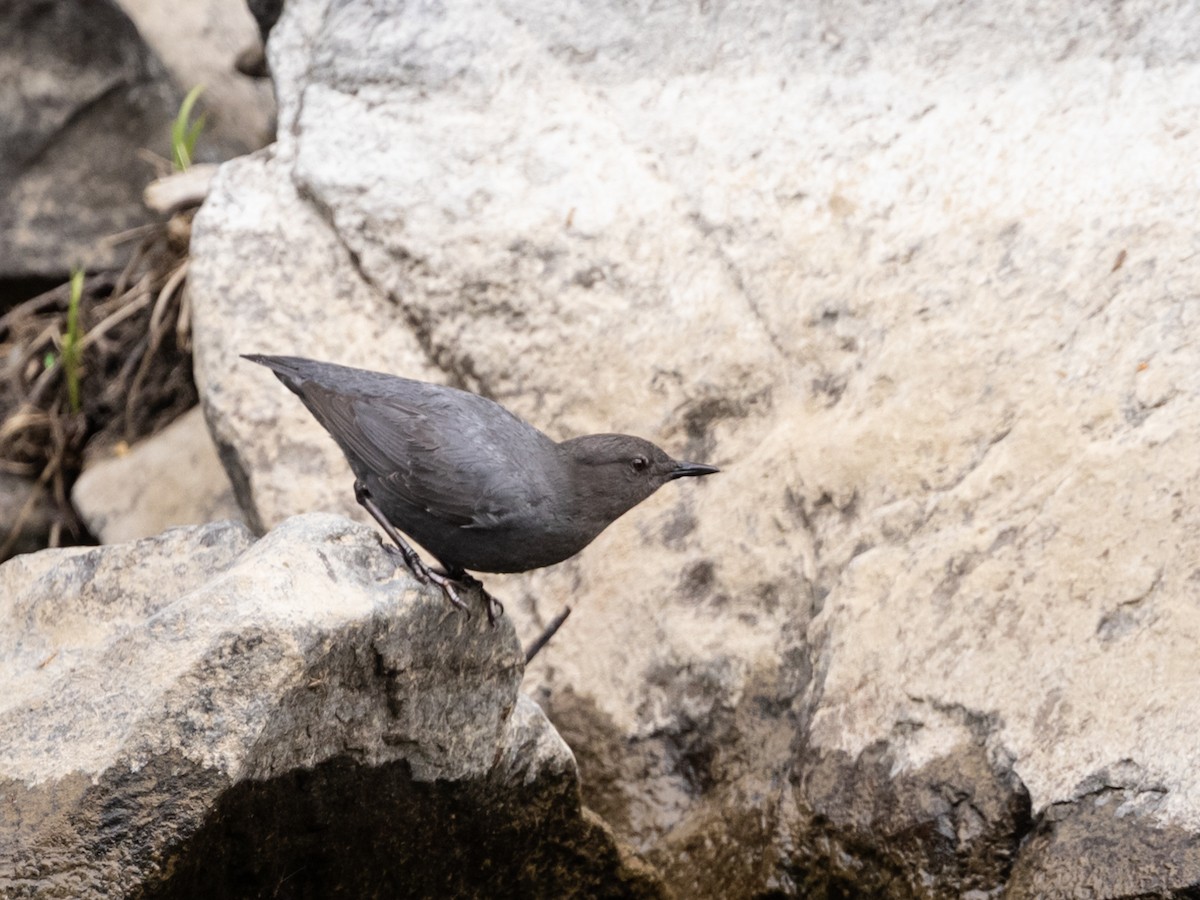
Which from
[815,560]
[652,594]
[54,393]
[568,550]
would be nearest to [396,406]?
[568,550]

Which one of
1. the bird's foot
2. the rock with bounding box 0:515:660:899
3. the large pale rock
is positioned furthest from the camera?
the large pale rock

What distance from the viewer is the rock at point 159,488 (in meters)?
5.34

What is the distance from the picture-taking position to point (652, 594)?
13.8ft

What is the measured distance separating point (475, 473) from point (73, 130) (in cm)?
405

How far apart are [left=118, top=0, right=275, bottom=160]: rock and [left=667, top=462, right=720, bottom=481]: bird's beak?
163 inches

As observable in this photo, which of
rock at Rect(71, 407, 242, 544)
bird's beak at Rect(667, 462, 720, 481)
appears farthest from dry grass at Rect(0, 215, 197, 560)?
bird's beak at Rect(667, 462, 720, 481)

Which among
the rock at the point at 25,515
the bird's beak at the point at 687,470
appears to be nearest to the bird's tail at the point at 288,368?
the bird's beak at the point at 687,470

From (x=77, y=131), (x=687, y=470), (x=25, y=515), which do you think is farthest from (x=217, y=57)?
(x=687, y=470)

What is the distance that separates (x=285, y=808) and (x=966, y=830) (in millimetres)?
1672

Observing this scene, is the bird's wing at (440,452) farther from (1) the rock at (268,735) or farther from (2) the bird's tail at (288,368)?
(1) the rock at (268,735)

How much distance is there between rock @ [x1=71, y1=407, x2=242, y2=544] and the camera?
5336 mm

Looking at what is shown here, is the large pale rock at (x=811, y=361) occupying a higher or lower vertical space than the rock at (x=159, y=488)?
higher

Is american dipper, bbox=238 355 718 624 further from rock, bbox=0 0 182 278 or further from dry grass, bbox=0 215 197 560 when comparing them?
rock, bbox=0 0 182 278

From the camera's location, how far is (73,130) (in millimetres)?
6457
